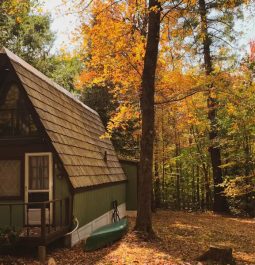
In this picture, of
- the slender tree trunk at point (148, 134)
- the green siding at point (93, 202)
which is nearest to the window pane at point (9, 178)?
the green siding at point (93, 202)

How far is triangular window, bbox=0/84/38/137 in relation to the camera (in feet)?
35.2

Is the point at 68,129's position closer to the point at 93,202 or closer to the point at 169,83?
the point at 93,202

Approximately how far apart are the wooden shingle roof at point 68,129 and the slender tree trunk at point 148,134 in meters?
1.79

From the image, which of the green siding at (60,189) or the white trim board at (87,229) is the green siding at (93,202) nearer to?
the white trim board at (87,229)

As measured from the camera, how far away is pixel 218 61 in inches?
842

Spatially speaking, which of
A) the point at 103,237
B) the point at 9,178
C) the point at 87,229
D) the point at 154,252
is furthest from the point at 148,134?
the point at 9,178

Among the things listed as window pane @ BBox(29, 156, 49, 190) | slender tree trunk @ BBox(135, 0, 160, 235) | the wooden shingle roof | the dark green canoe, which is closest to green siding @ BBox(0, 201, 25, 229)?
window pane @ BBox(29, 156, 49, 190)

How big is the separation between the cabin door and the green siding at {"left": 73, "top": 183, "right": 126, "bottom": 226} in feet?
2.90

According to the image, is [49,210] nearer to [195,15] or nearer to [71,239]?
[71,239]

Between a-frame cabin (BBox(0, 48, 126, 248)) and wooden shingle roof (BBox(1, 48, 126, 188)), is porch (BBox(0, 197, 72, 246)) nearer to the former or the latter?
a-frame cabin (BBox(0, 48, 126, 248))

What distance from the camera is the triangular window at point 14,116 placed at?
35.2ft

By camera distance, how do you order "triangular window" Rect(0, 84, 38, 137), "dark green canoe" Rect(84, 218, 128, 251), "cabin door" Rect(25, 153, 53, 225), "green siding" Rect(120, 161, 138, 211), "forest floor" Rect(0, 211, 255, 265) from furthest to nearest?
"green siding" Rect(120, 161, 138, 211) → "triangular window" Rect(0, 84, 38, 137) → "cabin door" Rect(25, 153, 53, 225) → "dark green canoe" Rect(84, 218, 128, 251) → "forest floor" Rect(0, 211, 255, 265)

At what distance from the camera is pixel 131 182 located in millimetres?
19547

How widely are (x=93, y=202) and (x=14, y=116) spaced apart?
3920 mm
